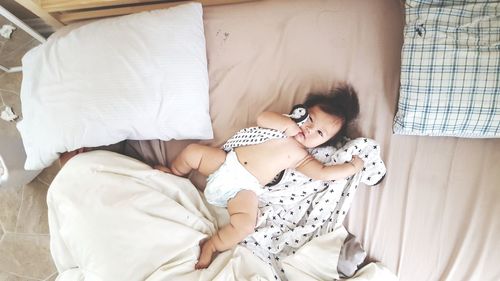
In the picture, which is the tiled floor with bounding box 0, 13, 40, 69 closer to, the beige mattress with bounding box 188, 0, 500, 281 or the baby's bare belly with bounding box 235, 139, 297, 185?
the beige mattress with bounding box 188, 0, 500, 281

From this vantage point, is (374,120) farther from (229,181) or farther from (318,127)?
(229,181)

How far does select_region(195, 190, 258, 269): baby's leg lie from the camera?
1.17 metres

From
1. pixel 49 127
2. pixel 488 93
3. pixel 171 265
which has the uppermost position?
pixel 488 93

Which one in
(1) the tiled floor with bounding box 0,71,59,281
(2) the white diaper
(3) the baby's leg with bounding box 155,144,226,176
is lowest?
(1) the tiled floor with bounding box 0,71,59,281

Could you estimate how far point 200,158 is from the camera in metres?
1.27

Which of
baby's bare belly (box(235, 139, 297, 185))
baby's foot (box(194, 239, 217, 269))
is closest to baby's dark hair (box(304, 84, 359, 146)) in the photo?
baby's bare belly (box(235, 139, 297, 185))

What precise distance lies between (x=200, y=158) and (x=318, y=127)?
39 centimetres

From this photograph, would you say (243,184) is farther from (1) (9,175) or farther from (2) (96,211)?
(1) (9,175)

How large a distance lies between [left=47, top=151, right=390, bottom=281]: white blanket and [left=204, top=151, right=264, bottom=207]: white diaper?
0.22 feet

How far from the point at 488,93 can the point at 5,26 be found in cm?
193

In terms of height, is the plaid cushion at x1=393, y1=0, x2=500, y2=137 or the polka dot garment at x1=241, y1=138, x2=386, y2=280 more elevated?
the plaid cushion at x1=393, y1=0, x2=500, y2=137

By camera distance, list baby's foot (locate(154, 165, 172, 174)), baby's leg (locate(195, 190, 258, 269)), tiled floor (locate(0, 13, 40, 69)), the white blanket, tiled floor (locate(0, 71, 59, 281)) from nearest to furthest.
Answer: the white blanket, baby's leg (locate(195, 190, 258, 269)), baby's foot (locate(154, 165, 172, 174)), tiled floor (locate(0, 71, 59, 281)), tiled floor (locate(0, 13, 40, 69))

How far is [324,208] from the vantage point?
1.23m

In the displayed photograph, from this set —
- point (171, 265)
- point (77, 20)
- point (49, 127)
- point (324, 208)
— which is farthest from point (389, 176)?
point (77, 20)
